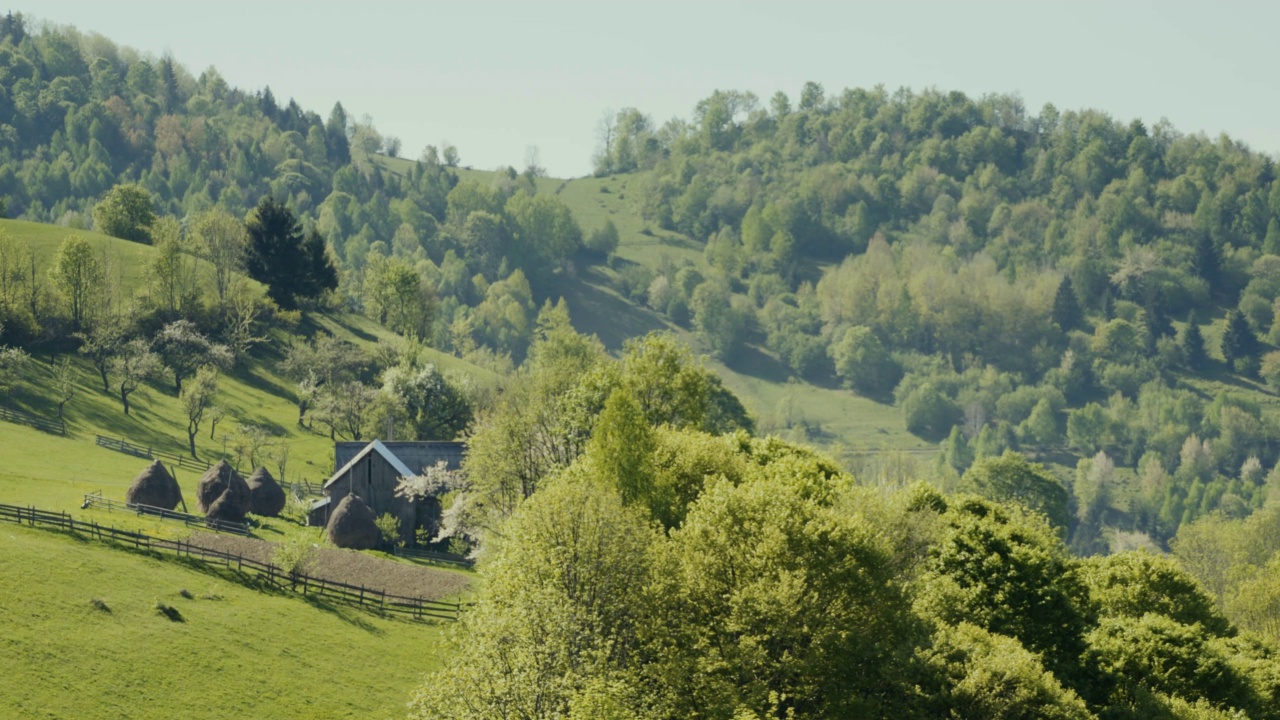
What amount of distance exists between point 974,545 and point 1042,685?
32.4ft

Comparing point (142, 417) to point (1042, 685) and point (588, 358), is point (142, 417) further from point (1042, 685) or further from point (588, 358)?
point (1042, 685)

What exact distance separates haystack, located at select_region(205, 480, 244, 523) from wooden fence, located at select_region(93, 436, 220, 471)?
22.4m

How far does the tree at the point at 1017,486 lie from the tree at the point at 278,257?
238 ft

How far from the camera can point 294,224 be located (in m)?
157

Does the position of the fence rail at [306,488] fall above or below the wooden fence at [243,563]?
below

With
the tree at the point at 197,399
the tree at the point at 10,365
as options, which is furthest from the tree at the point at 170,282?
the tree at the point at 10,365

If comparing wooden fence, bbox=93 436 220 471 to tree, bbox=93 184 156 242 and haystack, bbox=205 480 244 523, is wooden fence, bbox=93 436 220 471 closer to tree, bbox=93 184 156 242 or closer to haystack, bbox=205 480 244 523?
haystack, bbox=205 480 244 523

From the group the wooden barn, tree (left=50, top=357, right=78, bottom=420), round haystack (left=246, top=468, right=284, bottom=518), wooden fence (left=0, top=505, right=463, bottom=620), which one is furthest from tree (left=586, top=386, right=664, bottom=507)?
tree (left=50, top=357, right=78, bottom=420)

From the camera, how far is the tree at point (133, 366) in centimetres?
11650

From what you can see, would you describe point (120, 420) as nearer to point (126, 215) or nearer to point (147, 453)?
point (147, 453)

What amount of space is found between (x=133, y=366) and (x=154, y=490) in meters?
42.5

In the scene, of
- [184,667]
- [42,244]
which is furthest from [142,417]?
[184,667]

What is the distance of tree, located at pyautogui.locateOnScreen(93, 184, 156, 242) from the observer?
163 metres

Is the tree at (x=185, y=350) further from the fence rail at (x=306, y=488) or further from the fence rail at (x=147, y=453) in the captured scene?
the fence rail at (x=306, y=488)
